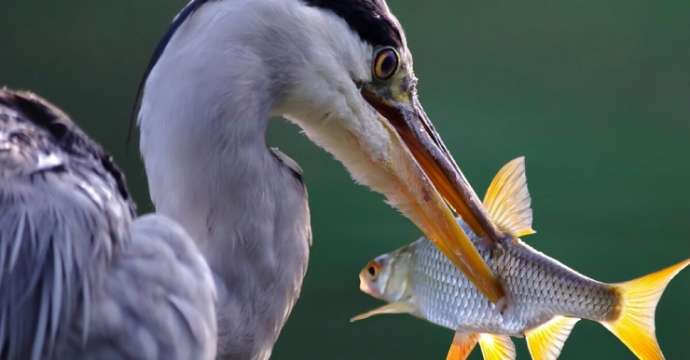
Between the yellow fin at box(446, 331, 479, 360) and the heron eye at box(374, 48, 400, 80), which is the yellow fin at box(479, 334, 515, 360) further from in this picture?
the heron eye at box(374, 48, 400, 80)

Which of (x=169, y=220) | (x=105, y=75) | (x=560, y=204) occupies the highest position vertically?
(x=169, y=220)

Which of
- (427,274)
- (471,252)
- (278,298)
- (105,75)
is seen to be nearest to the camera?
(278,298)

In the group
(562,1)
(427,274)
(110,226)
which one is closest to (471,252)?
(427,274)

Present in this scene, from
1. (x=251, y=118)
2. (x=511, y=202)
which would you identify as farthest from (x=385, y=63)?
(x=511, y=202)

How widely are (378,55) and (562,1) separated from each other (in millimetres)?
1601

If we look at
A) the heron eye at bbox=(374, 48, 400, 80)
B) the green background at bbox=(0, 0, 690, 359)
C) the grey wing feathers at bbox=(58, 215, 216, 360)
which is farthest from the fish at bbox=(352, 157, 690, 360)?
the green background at bbox=(0, 0, 690, 359)

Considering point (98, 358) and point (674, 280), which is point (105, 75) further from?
point (98, 358)

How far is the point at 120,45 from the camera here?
2.51m

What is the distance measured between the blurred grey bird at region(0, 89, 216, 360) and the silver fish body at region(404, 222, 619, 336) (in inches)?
15.3

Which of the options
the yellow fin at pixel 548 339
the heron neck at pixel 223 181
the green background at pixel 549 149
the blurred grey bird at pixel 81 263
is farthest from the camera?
the green background at pixel 549 149

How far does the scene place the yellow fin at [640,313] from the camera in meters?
1.20

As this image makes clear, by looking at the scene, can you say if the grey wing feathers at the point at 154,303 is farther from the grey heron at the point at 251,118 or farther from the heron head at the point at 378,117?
the heron head at the point at 378,117

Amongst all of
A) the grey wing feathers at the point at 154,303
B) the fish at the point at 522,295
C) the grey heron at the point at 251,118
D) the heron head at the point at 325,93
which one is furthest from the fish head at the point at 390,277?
the grey wing feathers at the point at 154,303

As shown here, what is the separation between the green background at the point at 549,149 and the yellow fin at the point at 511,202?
1.10 meters
